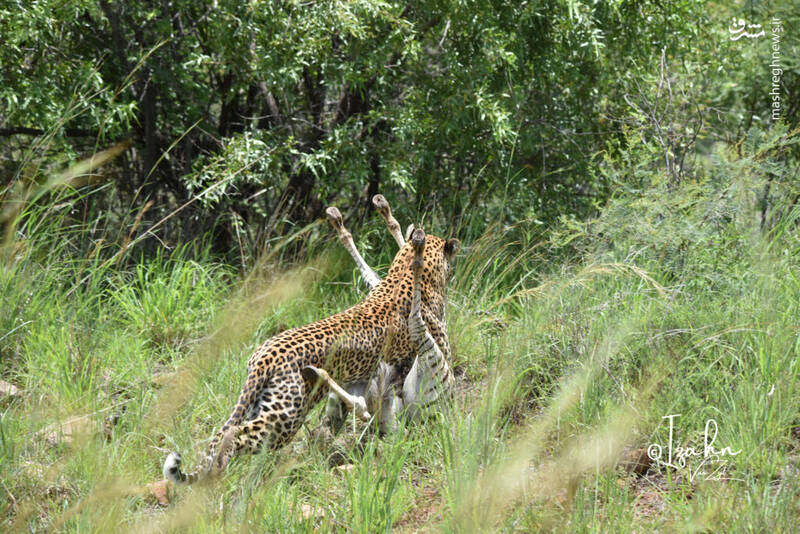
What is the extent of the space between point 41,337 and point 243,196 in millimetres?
3489

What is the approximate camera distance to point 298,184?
7938 mm

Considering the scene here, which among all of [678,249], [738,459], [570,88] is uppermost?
[570,88]

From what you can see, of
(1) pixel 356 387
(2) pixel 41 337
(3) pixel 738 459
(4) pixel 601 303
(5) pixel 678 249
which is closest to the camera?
(3) pixel 738 459

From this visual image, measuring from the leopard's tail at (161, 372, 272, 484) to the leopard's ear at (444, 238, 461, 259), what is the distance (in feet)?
5.15

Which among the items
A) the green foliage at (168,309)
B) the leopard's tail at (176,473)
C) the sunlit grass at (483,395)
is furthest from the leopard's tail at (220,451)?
the green foliage at (168,309)

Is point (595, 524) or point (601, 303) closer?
point (595, 524)

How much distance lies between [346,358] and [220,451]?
3.60 feet

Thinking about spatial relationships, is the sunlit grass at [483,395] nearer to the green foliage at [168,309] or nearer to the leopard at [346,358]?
the green foliage at [168,309]

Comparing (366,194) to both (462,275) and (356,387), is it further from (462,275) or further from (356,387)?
(356,387)

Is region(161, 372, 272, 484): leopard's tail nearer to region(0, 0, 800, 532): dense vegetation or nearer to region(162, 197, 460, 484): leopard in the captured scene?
region(162, 197, 460, 484): leopard

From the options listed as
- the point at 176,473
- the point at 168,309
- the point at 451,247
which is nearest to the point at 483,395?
the point at 176,473

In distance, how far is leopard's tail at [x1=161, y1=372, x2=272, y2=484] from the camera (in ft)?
10.4

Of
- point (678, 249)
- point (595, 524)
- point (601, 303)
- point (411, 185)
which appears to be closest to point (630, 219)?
point (678, 249)

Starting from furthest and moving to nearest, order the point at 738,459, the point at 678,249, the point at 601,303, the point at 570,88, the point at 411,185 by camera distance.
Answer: the point at 570,88
the point at 411,185
the point at 678,249
the point at 601,303
the point at 738,459
